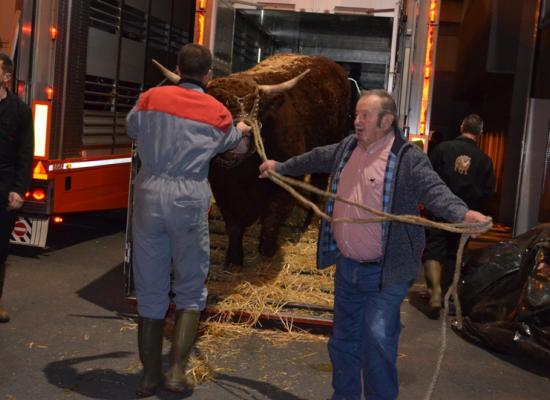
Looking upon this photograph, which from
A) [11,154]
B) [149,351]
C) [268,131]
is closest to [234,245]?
[268,131]

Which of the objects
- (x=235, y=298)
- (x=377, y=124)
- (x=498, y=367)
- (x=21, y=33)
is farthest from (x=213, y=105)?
(x=21, y=33)

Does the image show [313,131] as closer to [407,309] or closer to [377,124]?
[407,309]

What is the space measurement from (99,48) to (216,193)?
2.67 m

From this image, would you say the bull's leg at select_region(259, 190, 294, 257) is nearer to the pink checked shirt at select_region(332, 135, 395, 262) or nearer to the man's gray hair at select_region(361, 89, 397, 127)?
the pink checked shirt at select_region(332, 135, 395, 262)

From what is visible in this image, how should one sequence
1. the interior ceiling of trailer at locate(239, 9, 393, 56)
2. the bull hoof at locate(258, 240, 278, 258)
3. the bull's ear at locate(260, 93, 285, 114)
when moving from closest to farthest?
1. the bull's ear at locate(260, 93, 285, 114)
2. the bull hoof at locate(258, 240, 278, 258)
3. the interior ceiling of trailer at locate(239, 9, 393, 56)

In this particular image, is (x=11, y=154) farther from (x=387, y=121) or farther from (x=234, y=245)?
(x=387, y=121)

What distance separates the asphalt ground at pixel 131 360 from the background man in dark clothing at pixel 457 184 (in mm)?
393

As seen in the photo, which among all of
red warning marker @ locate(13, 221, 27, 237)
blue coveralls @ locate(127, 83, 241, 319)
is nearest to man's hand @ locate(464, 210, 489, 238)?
blue coveralls @ locate(127, 83, 241, 319)

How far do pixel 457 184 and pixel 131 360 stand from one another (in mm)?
3615

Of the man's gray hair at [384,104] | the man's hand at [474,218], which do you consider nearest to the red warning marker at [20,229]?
the man's gray hair at [384,104]

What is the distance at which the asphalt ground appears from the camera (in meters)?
4.59

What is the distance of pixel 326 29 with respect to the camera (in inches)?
341

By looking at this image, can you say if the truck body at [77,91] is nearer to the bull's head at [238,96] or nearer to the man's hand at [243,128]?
the bull's head at [238,96]

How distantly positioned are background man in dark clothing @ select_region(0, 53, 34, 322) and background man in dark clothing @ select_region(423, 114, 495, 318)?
3.79 m
